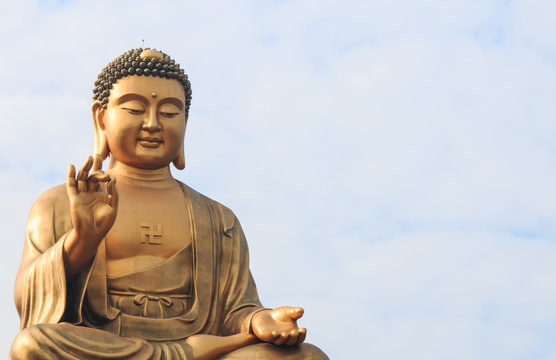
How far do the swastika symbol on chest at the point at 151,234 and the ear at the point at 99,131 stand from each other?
0.82 metres

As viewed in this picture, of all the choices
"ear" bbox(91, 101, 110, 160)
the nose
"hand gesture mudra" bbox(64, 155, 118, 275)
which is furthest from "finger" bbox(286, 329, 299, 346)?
"ear" bbox(91, 101, 110, 160)

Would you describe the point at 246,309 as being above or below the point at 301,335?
above

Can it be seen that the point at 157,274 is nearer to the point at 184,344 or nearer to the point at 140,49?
the point at 184,344

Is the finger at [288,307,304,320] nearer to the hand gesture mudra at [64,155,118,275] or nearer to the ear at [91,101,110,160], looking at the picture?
the hand gesture mudra at [64,155,118,275]

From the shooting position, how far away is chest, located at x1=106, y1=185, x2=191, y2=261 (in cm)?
1009

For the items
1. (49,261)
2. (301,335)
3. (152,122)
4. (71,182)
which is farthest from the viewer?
(152,122)

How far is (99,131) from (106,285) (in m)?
1.46

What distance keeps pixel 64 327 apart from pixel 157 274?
117 cm

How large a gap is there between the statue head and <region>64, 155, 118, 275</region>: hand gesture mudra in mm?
1037

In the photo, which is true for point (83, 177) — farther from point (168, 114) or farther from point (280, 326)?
point (280, 326)

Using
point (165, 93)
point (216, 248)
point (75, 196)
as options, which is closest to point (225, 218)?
point (216, 248)

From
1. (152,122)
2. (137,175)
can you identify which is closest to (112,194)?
(152,122)

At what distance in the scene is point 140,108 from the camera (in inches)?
410

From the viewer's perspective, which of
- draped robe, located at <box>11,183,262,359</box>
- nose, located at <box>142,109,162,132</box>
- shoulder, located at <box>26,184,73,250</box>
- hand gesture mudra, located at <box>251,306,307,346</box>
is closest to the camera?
hand gesture mudra, located at <box>251,306,307,346</box>
